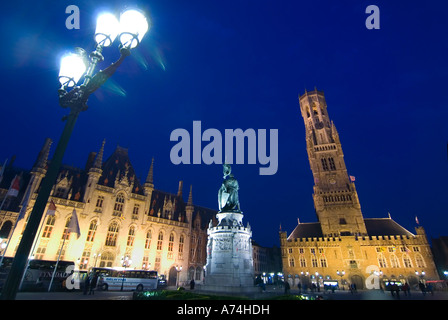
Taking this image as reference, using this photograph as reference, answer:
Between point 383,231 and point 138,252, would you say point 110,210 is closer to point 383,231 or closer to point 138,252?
point 138,252

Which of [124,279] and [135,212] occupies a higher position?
[135,212]

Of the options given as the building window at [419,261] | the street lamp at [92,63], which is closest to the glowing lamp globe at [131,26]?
the street lamp at [92,63]

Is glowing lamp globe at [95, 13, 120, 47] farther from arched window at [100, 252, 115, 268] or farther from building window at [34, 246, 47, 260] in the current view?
arched window at [100, 252, 115, 268]

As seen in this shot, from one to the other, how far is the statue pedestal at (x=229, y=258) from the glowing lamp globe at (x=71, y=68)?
1379 cm

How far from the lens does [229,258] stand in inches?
647

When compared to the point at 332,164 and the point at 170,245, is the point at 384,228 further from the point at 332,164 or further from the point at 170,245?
the point at 170,245

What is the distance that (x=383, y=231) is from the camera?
46.6 meters

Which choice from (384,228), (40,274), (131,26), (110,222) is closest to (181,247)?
(110,222)

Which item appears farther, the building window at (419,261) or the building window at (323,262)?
the building window at (323,262)

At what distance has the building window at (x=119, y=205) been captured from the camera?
38.6m

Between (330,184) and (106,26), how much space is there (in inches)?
2165

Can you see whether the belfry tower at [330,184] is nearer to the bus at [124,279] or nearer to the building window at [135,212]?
the bus at [124,279]

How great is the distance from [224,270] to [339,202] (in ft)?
137

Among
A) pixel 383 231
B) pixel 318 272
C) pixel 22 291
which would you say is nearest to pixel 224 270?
pixel 22 291
